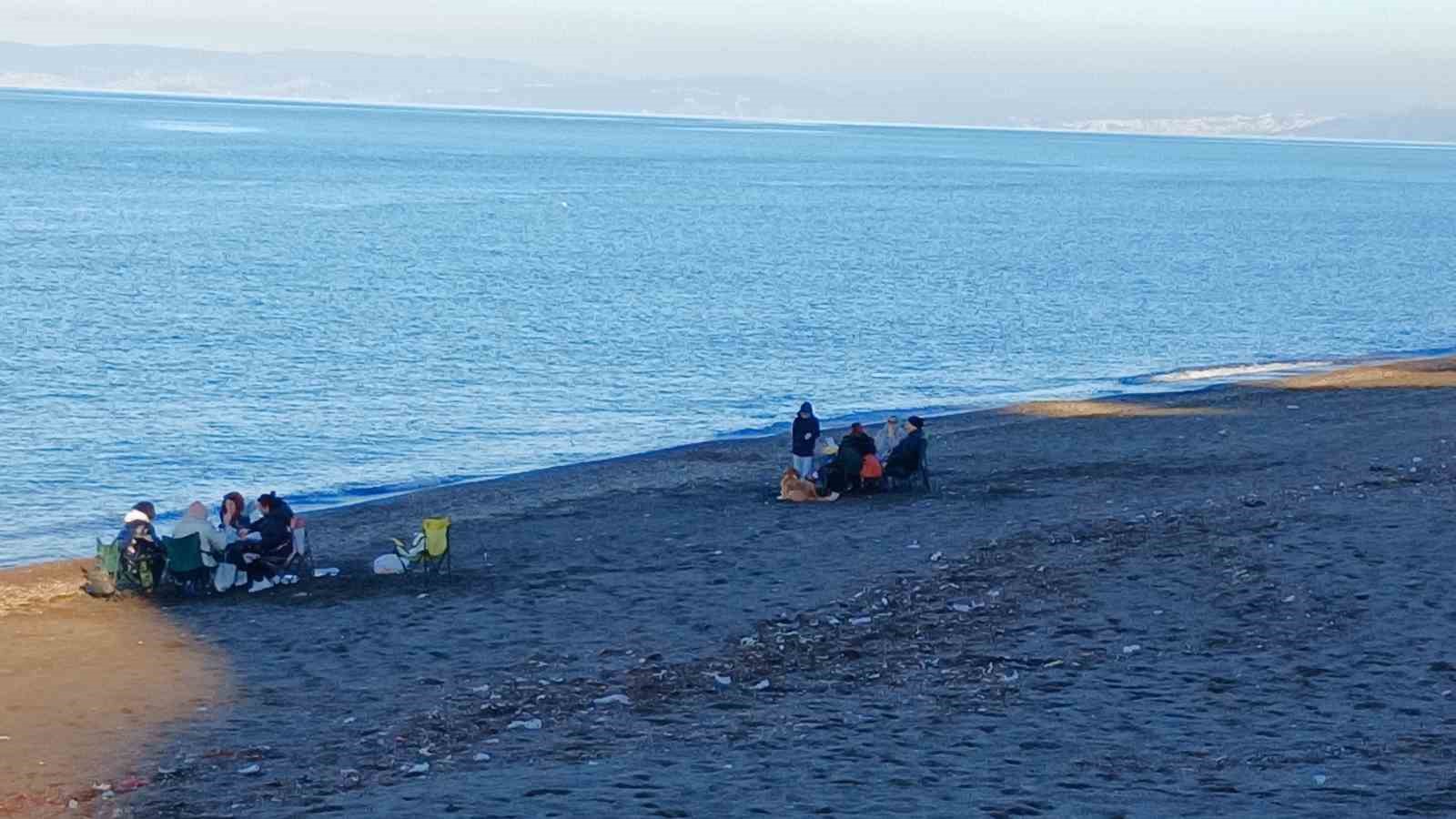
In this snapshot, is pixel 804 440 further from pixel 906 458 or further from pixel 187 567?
pixel 187 567

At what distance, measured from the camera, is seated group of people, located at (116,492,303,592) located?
1673 centimetres

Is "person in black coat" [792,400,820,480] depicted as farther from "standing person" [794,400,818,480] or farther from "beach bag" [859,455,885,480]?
"beach bag" [859,455,885,480]

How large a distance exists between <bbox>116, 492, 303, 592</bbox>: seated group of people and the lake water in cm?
567

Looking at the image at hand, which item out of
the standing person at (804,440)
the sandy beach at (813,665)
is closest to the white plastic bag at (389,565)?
the sandy beach at (813,665)

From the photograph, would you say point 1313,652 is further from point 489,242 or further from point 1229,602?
point 489,242

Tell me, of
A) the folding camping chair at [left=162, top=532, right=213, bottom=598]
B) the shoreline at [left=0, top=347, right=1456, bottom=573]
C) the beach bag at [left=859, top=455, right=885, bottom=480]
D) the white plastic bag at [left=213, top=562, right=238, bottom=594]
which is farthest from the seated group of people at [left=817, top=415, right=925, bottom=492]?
the folding camping chair at [left=162, top=532, right=213, bottom=598]

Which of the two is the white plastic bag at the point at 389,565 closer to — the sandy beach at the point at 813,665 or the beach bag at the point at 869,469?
the sandy beach at the point at 813,665

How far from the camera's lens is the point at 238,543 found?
16922mm

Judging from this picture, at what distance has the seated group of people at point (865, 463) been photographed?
20.9 meters

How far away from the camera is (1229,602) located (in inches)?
560

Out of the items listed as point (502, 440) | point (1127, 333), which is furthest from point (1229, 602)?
point (1127, 333)

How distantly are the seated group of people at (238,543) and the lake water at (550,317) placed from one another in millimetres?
5667

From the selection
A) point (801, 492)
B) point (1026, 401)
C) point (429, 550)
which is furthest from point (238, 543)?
point (1026, 401)

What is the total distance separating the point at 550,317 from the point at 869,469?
2966 cm
